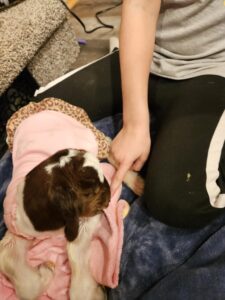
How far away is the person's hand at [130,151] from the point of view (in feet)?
3.07

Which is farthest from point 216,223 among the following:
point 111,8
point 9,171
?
point 111,8

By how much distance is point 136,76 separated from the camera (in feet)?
3.23

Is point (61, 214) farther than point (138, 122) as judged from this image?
No

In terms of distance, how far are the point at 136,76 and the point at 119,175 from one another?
0.24 m

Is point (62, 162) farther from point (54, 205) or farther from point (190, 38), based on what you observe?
point (190, 38)

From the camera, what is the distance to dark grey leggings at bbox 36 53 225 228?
2.87 feet

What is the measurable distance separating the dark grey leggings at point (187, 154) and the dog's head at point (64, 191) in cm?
16

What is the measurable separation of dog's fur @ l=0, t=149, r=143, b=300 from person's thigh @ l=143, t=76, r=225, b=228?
14 cm

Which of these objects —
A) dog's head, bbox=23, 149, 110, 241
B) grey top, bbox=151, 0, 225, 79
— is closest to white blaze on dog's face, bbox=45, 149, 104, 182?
dog's head, bbox=23, 149, 110, 241

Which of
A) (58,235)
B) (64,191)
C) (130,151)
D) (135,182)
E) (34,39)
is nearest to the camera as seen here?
(64,191)

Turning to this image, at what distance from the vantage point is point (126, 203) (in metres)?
1.01

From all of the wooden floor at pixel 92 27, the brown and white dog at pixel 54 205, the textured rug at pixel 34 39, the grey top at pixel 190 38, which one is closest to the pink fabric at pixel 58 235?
the brown and white dog at pixel 54 205

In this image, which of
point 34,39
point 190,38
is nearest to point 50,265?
point 190,38

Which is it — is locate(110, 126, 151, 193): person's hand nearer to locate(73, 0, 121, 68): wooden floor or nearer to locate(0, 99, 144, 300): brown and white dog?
locate(0, 99, 144, 300): brown and white dog
